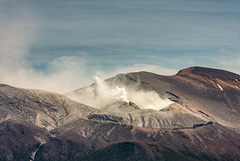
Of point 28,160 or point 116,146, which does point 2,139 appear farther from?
Result: point 116,146

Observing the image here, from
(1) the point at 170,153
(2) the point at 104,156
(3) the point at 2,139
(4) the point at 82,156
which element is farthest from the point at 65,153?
(1) the point at 170,153

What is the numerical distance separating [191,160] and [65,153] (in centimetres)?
6927

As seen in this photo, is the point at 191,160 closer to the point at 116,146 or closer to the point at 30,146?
the point at 116,146

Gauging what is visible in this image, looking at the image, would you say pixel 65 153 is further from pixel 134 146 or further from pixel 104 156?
pixel 134 146

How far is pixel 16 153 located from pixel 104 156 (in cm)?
4744

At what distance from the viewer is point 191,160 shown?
19525 cm

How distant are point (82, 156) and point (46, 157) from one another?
1945 cm

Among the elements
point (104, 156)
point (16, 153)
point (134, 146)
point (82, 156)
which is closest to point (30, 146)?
point (16, 153)

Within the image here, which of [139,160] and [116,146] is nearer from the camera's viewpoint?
[139,160]

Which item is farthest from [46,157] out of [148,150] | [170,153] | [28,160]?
[170,153]

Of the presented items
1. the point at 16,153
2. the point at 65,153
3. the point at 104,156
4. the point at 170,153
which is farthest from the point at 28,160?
the point at 170,153

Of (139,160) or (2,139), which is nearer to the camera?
(139,160)

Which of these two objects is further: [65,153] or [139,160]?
[65,153]

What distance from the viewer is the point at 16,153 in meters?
193
